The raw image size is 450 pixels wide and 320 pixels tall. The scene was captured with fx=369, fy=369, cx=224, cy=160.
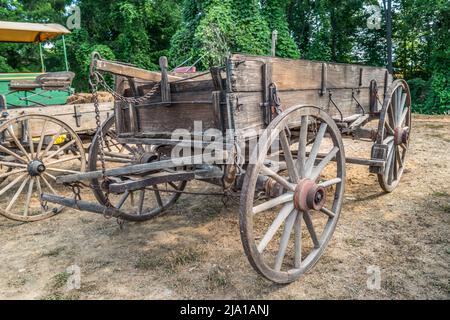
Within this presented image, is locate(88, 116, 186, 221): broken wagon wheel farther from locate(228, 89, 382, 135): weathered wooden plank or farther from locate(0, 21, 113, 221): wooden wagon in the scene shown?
locate(228, 89, 382, 135): weathered wooden plank

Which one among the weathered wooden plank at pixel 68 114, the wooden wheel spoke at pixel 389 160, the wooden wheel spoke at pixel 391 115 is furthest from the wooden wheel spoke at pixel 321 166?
the weathered wooden plank at pixel 68 114

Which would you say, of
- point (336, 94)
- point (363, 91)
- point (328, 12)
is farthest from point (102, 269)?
point (328, 12)

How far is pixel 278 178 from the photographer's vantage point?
8.46 feet

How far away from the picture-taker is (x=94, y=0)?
64.2ft

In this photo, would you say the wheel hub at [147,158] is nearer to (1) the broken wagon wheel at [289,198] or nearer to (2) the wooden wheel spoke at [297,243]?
(1) the broken wagon wheel at [289,198]

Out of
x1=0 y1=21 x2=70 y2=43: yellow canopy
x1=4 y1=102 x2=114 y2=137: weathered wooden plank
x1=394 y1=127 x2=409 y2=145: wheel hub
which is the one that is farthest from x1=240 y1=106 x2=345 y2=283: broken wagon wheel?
x1=0 y1=21 x2=70 y2=43: yellow canopy

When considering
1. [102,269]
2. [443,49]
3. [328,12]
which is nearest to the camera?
[102,269]

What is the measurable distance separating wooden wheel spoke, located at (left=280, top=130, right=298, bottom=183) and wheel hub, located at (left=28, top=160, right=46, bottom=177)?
10.3 ft

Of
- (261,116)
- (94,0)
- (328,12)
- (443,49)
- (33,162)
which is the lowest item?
(33,162)

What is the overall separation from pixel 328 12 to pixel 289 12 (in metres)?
1.97

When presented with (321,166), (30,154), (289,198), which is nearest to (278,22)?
(30,154)

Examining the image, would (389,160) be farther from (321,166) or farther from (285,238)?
(285,238)

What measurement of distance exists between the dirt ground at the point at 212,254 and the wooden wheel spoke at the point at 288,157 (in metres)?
0.80

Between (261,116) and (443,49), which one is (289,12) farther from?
(261,116)
